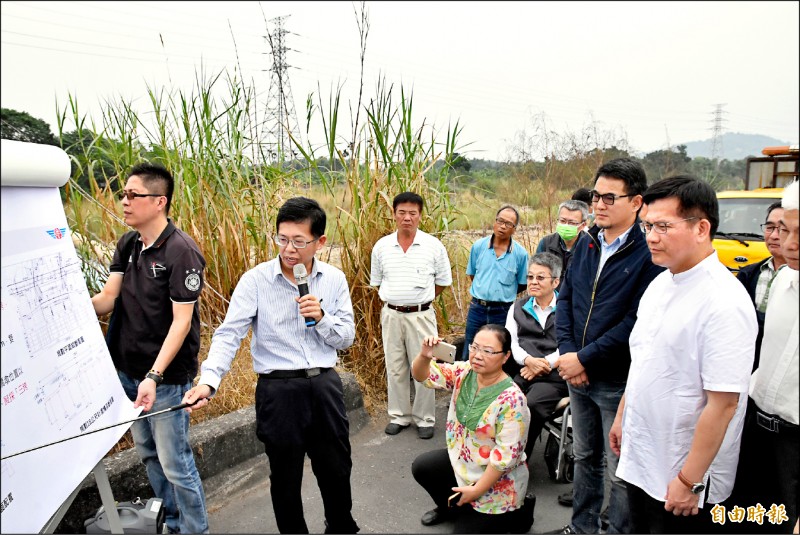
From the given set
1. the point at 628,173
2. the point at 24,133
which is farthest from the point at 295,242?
the point at 24,133

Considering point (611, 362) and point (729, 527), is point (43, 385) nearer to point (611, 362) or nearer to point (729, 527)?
point (611, 362)

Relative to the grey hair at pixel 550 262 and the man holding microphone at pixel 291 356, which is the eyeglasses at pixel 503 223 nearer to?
the grey hair at pixel 550 262

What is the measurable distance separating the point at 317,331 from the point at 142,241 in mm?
1032

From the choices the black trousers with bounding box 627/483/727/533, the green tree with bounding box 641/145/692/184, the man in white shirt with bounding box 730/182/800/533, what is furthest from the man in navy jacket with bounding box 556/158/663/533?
the green tree with bounding box 641/145/692/184

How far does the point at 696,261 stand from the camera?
1928 millimetres

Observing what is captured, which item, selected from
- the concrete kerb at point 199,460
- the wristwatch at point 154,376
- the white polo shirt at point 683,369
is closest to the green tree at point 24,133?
the wristwatch at point 154,376

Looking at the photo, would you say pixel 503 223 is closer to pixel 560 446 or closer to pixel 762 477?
pixel 560 446

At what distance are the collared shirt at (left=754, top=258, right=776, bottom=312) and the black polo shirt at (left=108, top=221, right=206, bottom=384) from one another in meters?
2.69

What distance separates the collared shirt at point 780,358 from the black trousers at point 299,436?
67.0 inches

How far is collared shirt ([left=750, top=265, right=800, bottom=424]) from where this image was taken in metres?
1.86

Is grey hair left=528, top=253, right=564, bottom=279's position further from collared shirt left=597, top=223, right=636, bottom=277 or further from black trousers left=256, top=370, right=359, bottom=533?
black trousers left=256, top=370, right=359, bottom=533

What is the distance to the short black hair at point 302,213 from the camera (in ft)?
7.93

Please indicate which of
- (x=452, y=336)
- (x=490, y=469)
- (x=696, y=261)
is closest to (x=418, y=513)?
(x=490, y=469)

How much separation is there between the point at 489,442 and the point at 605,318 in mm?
841
